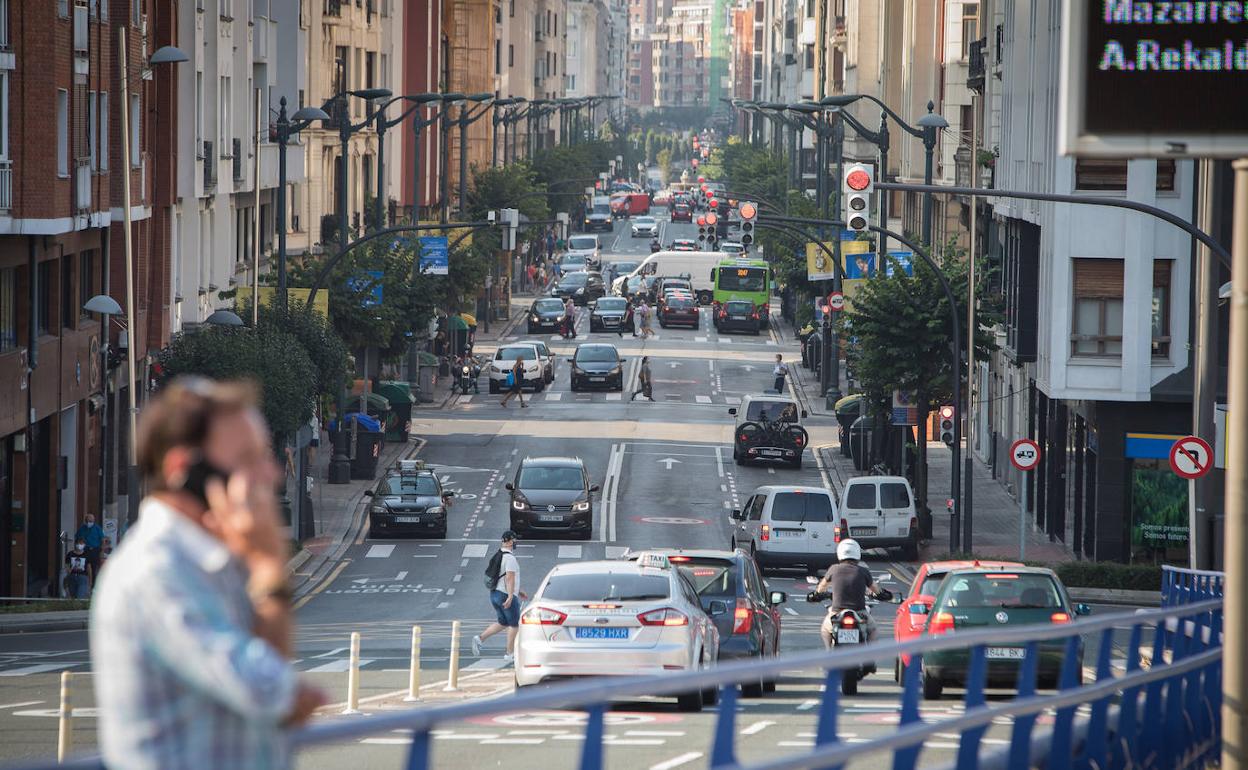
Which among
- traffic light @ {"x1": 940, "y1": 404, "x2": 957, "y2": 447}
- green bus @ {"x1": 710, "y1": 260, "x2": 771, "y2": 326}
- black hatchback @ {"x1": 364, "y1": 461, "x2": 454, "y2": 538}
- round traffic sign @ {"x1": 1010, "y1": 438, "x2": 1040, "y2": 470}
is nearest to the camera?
round traffic sign @ {"x1": 1010, "y1": 438, "x2": 1040, "y2": 470}

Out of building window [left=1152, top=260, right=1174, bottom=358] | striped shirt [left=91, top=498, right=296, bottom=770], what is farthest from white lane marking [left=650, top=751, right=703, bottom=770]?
building window [left=1152, top=260, right=1174, bottom=358]

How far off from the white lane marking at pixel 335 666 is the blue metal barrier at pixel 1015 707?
11268 mm

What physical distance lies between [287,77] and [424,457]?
14.3 m

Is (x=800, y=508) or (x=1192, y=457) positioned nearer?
(x=1192, y=457)

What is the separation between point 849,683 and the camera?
65.5ft

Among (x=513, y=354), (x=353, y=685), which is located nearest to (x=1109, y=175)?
(x=353, y=685)

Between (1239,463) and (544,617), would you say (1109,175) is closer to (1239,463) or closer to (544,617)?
(544,617)

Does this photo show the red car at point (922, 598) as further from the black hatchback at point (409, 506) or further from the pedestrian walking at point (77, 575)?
the black hatchback at point (409, 506)

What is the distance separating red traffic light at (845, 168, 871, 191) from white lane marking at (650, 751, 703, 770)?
14.7 metres

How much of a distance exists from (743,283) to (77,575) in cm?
6201

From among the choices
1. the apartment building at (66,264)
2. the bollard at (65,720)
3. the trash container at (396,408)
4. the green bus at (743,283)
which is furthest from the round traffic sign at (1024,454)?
the green bus at (743,283)

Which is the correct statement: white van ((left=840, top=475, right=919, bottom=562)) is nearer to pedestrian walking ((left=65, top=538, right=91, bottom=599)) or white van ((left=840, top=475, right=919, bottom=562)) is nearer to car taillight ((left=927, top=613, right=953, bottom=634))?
pedestrian walking ((left=65, top=538, right=91, bottom=599))

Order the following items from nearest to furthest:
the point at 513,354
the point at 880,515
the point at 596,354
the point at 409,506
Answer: the point at 880,515, the point at 409,506, the point at 513,354, the point at 596,354

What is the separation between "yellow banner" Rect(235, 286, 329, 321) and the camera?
149 feet
